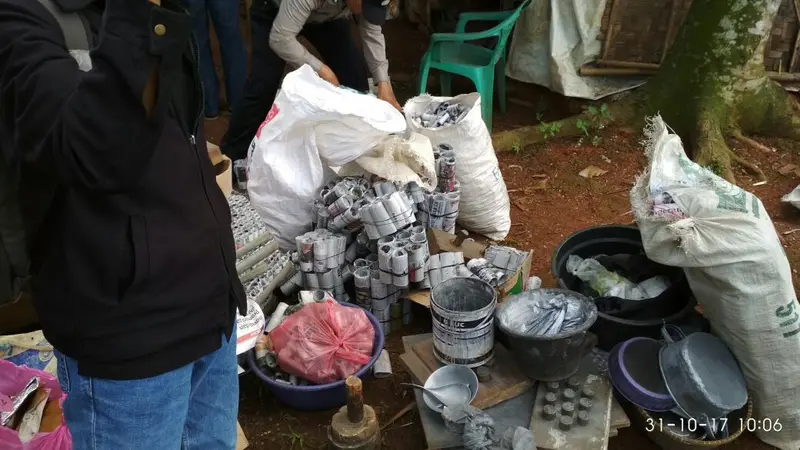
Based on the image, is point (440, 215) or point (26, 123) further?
point (440, 215)

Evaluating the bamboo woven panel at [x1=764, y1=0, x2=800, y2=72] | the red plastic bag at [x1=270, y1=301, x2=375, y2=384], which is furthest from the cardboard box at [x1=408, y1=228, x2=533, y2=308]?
the bamboo woven panel at [x1=764, y1=0, x2=800, y2=72]

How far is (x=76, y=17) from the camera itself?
1.22 metres

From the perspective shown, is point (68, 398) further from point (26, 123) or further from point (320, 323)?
point (320, 323)

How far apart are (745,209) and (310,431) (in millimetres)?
1924

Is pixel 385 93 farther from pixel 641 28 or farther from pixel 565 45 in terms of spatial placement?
pixel 641 28

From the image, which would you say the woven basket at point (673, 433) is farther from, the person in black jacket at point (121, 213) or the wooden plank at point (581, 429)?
the person in black jacket at point (121, 213)

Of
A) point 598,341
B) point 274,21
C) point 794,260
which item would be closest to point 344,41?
point 274,21

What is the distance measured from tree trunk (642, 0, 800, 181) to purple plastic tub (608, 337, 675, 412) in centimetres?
189

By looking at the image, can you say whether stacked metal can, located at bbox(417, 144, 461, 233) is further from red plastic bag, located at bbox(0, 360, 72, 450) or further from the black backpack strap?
the black backpack strap

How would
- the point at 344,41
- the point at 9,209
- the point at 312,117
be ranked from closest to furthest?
the point at 9,209
the point at 312,117
the point at 344,41

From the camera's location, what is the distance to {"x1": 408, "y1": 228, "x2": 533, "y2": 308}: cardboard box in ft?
10.2

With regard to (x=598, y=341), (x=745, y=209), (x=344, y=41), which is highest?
(x=344, y=41)

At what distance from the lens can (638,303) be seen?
284 centimetres

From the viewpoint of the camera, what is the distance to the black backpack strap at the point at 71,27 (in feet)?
3.93
